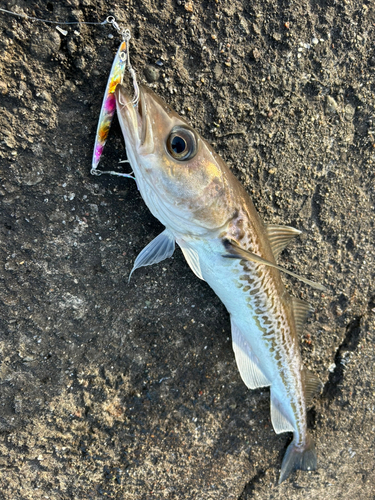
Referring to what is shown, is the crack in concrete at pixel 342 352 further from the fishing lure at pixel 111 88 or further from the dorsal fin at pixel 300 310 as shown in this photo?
the fishing lure at pixel 111 88

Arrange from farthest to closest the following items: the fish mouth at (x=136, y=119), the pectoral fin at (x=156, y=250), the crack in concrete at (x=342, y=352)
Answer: the crack in concrete at (x=342, y=352), the pectoral fin at (x=156, y=250), the fish mouth at (x=136, y=119)

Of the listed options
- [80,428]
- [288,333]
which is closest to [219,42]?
[288,333]

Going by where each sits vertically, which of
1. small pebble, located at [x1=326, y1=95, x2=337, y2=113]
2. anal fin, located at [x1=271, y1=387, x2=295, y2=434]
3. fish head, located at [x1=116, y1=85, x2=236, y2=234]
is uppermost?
small pebble, located at [x1=326, y1=95, x2=337, y2=113]

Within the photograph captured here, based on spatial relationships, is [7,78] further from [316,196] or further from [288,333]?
[288,333]

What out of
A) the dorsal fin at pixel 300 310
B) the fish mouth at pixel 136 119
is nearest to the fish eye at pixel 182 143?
the fish mouth at pixel 136 119

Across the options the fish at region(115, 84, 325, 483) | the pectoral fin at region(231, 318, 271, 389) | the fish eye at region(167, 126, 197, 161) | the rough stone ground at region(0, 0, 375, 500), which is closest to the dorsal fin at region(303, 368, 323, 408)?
the fish at region(115, 84, 325, 483)

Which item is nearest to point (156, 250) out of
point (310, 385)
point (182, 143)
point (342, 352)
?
point (182, 143)

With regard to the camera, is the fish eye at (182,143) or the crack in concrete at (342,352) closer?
the fish eye at (182,143)

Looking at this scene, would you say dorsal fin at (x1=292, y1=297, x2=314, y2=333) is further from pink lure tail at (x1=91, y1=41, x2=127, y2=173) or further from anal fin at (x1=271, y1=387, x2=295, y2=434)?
pink lure tail at (x1=91, y1=41, x2=127, y2=173)

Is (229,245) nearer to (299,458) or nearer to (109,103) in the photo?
(109,103)
